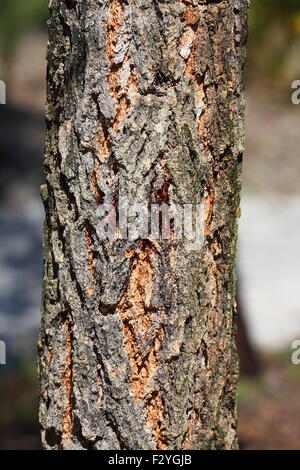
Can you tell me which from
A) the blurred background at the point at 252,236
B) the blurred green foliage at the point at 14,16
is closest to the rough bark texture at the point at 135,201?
the blurred background at the point at 252,236

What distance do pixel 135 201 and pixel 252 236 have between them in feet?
20.6

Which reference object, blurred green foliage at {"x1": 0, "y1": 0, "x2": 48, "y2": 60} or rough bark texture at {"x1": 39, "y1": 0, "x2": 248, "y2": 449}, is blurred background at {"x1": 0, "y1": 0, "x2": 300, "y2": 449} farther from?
rough bark texture at {"x1": 39, "y1": 0, "x2": 248, "y2": 449}

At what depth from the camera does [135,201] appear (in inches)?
84.5

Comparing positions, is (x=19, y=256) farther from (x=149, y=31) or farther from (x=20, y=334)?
(x=149, y=31)

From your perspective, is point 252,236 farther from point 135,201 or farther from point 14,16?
point 135,201

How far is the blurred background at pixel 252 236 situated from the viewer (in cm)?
467

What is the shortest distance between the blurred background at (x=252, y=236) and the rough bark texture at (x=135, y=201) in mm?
1634

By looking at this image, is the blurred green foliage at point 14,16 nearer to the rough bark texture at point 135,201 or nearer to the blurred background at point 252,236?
the blurred background at point 252,236

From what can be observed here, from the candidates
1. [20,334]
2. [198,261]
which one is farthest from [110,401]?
[20,334]

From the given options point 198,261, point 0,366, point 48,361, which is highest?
point 198,261

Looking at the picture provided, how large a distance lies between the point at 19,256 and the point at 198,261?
19.0 feet

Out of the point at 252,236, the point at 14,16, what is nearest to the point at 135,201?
the point at 14,16
